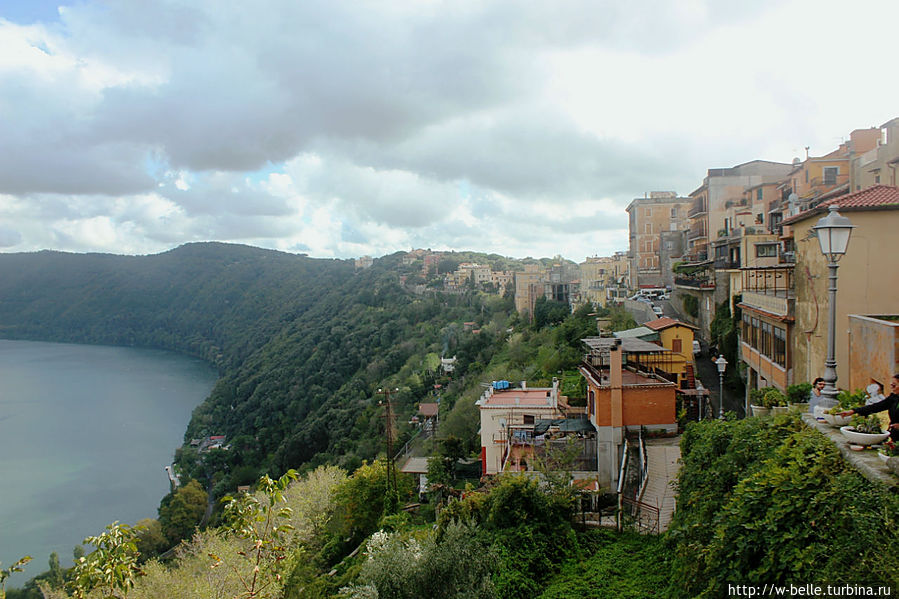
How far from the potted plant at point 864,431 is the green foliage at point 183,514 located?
42.0 metres

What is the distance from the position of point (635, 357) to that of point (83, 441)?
3012 inches

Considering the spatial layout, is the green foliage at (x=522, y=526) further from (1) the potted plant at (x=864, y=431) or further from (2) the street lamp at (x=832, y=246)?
(1) the potted plant at (x=864, y=431)

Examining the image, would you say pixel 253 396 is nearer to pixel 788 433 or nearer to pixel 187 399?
pixel 187 399

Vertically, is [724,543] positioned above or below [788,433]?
below

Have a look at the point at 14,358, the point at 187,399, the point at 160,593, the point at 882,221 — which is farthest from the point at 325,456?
the point at 14,358

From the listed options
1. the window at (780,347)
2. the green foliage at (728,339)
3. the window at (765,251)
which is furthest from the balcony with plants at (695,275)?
the window at (780,347)

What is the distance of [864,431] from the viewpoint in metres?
4.60

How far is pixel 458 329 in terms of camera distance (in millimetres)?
65875

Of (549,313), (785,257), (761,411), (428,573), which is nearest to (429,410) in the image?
(549,313)

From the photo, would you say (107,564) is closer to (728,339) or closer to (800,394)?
(800,394)

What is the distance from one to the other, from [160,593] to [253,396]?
2138 inches

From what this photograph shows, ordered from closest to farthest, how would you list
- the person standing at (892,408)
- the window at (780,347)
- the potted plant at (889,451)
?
1. the potted plant at (889,451)
2. the person standing at (892,408)
3. the window at (780,347)

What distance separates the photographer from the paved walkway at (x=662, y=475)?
382 inches

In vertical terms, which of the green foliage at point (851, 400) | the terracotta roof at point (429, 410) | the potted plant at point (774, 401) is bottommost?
the terracotta roof at point (429, 410)
